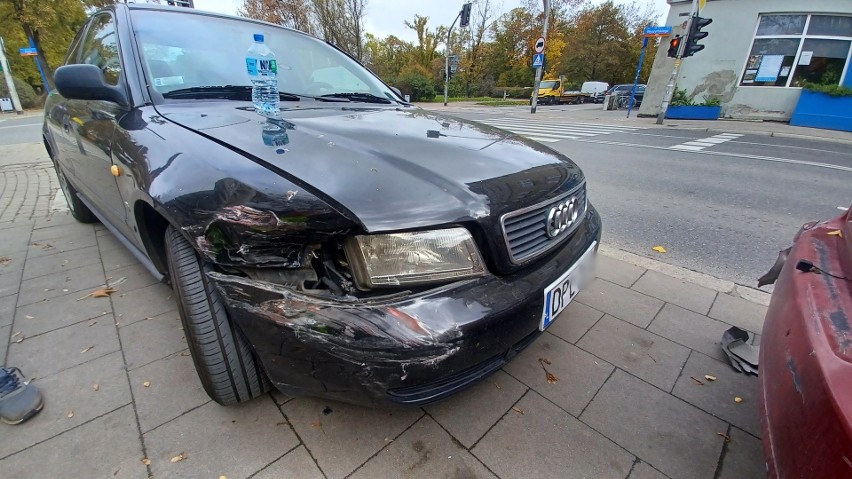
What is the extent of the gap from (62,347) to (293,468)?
152 centimetres

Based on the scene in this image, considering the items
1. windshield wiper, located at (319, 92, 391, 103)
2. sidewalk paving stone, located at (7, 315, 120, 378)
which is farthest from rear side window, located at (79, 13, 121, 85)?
sidewalk paving stone, located at (7, 315, 120, 378)

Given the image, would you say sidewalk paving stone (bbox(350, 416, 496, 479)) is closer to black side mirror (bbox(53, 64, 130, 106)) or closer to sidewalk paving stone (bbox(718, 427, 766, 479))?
sidewalk paving stone (bbox(718, 427, 766, 479))

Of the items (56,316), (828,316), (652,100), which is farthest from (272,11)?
(828,316)

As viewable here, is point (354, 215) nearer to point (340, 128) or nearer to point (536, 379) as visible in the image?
point (340, 128)

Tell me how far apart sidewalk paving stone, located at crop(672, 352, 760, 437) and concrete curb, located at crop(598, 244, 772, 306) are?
3.02ft

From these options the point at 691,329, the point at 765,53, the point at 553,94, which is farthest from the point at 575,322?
the point at 553,94

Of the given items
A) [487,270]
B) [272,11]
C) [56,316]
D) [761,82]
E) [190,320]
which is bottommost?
[56,316]

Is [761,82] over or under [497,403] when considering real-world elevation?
over

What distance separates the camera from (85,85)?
5.70 ft

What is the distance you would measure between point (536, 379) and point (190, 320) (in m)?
1.51

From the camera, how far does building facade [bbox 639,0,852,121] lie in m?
13.3

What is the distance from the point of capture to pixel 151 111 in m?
1.75

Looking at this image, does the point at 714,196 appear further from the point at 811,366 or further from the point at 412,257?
the point at 412,257

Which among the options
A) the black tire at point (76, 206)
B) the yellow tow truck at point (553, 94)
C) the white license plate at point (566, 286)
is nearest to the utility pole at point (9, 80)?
the black tire at point (76, 206)
